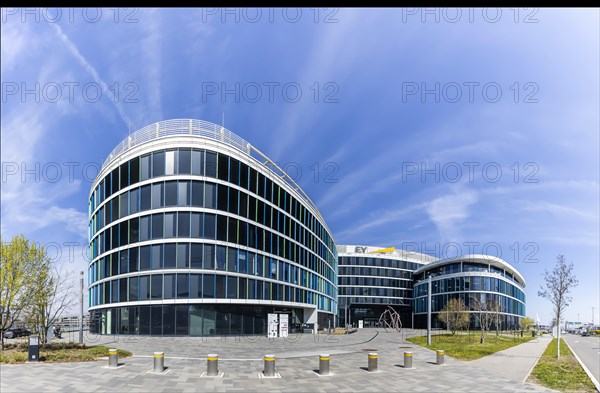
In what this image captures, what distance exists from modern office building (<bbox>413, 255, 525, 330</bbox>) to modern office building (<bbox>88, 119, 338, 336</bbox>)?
52071 millimetres

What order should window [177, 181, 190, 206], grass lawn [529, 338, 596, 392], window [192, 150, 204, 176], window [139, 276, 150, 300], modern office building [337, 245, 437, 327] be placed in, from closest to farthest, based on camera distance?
grass lawn [529, 338, 596, 392], window [139, 276, 150, 300], window [177, 181, 190, 206], window [192, 150, 204, 176], modern office building [337, 245, 437, 327]

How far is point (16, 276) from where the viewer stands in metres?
26.5

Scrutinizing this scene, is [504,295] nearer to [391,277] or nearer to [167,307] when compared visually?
[391,277]

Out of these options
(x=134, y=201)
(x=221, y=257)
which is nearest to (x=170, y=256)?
(x=221, y=257)

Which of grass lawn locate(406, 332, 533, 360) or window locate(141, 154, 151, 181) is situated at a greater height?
window locate(141, 154, 151, 181)

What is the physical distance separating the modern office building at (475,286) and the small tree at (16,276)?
74.9m

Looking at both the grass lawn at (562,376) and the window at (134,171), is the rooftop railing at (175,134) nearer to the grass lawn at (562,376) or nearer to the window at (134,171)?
the window at (134,171)

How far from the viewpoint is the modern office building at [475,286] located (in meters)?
86.4

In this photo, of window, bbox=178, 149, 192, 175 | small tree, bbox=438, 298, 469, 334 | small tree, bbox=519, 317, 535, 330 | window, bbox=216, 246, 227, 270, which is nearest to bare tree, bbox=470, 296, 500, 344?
small tree, bbox=438, 298, 469, 334

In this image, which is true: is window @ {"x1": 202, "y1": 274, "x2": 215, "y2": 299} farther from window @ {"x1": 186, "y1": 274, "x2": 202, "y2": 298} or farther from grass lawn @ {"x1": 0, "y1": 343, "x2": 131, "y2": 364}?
grass lawn @ {"x1": 0, "y1": 343, "x2": 131, "y2": 364}

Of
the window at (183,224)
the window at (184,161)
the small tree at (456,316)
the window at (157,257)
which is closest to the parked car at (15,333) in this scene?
the window at (157,257)

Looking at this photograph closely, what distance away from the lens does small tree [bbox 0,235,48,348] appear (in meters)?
26.2
